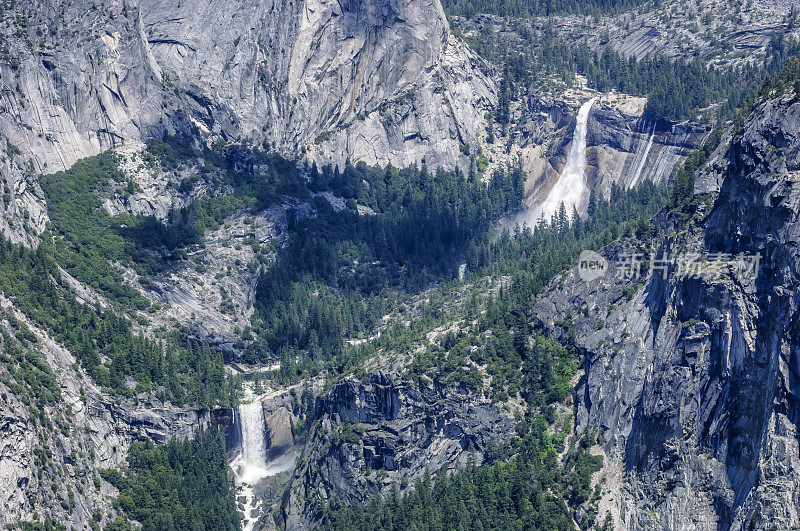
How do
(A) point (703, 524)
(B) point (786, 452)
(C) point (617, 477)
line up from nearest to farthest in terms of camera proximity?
(B) point (786, 452), (A) point (703, 524), (C) point (617, 477)

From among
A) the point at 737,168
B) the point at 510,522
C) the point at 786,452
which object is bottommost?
the point at 510,522

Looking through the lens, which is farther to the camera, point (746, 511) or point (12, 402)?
point (12, 402)

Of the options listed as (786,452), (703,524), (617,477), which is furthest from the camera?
(617,477)

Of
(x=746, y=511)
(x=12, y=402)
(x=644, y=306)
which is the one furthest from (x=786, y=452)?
(x=12, y=402)

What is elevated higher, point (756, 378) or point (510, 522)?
point (756, 378)

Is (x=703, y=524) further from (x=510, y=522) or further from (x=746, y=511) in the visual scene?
(x=510, y=522)

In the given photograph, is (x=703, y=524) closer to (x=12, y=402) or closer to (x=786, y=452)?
(x=786, y=452)
